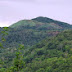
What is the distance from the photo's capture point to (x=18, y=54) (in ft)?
86.5

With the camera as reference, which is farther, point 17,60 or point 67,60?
point 67,60

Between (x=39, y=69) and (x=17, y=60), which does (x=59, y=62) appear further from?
(x=17, y=60)

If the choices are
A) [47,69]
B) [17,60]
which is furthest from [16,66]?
[47,69]

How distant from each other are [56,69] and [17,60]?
161 metres

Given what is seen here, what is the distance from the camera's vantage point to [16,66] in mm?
27422

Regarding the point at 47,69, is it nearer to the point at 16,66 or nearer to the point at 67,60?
the point at 67,60

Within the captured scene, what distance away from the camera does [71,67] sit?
180 metres

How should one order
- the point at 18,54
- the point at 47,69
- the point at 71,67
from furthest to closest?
the point at 47,69 < the point at 71,67 < the point at 18,54

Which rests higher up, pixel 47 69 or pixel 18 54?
pixel 18 54

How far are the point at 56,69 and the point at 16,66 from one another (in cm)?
16051

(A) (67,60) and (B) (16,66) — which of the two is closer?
(B) (16,66)

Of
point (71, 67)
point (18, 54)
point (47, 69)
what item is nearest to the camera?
point (18, 54)

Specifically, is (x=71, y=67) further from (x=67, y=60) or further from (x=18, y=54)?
(x=18, y=54)

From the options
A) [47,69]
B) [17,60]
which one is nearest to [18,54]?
[17,60]
